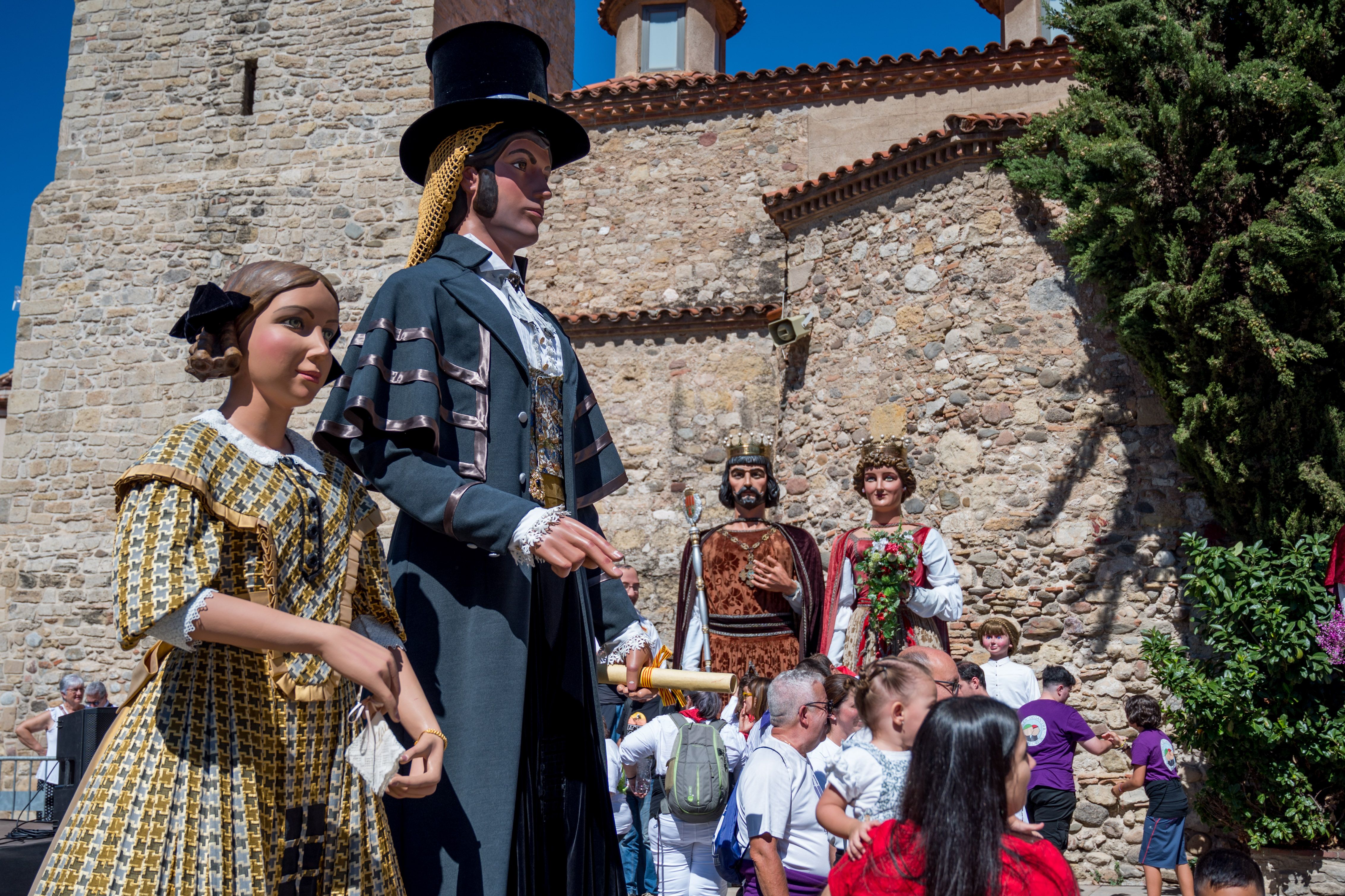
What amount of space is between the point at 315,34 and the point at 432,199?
1144 cm

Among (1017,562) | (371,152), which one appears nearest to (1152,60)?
(1017,562)

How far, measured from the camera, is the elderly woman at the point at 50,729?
763 centimetres

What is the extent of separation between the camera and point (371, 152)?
12.3 metres

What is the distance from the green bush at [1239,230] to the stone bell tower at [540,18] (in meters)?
7.79

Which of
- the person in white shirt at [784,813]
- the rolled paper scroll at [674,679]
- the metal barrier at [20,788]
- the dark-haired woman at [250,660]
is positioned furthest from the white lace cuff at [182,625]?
the metal barrier at [20,788]

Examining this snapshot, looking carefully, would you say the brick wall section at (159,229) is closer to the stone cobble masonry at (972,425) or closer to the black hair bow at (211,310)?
the stone cobble masonry at (972,425)

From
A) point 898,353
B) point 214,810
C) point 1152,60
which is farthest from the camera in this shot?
point 898,353

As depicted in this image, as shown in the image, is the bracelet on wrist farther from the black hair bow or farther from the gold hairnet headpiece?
the gold hairnet headpiece

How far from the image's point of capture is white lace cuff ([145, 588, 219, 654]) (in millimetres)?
1819

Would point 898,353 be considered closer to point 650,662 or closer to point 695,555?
point 695,555

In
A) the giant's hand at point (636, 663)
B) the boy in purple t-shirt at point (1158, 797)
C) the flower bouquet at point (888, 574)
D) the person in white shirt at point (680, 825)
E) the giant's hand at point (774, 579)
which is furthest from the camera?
the boy in purple t-shirt at point (1158, 797)

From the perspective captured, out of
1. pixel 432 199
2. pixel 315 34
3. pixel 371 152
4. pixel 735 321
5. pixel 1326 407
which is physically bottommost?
pixel 432 199

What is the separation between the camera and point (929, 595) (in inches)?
220

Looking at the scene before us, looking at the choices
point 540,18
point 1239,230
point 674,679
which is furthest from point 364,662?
point 540,18
